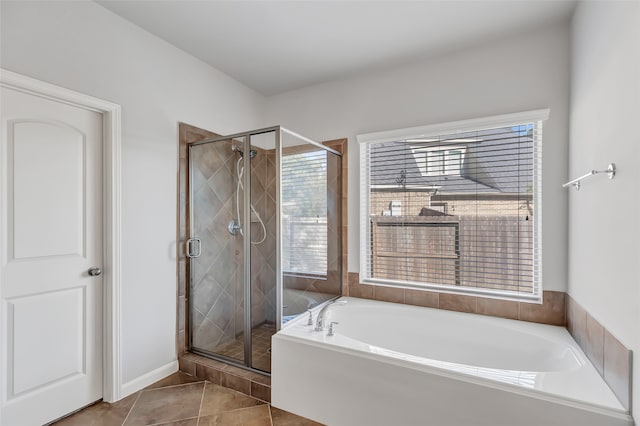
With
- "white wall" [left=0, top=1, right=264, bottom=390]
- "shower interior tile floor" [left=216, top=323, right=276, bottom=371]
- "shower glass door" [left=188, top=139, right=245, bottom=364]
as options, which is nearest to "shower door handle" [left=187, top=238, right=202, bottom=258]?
"shower glass door" [left=188, top=139, right=245, bottom=364]

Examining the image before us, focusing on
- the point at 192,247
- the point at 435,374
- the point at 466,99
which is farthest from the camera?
the point at 192,247

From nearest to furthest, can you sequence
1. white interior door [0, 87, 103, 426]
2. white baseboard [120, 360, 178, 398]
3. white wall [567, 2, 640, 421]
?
1. white wall [567, 2, 640, 421]
2. white interior door [0, 87, 103, 426]
3. white baseboard [120, 360, 178, 398]

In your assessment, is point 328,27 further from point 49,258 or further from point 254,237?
point 49,258

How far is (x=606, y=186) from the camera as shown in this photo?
1464 mm

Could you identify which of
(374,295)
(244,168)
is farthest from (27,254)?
(374,295)

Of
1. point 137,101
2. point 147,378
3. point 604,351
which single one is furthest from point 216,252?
point 604,351

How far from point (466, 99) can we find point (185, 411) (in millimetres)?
2963

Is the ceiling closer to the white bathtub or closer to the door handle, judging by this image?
the door handle

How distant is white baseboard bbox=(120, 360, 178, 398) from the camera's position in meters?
2.11

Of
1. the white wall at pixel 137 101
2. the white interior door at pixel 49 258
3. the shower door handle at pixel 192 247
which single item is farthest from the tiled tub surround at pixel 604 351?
the white interior door at pixel 49 258

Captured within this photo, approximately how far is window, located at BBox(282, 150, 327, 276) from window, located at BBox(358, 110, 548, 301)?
41cm

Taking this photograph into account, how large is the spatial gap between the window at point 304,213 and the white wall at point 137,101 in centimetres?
93

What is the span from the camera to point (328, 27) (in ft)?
7.17

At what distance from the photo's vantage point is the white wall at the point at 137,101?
1717 millimetres
